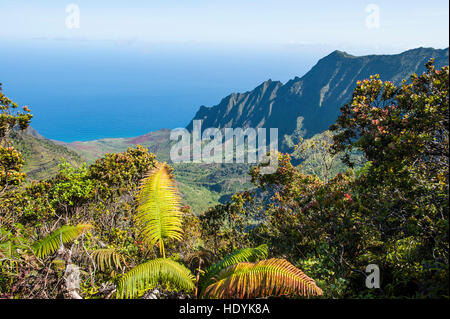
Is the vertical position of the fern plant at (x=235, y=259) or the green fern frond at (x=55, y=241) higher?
the green fern frond at (x=55, y=241)

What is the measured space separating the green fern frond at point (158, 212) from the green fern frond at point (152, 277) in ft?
1.52

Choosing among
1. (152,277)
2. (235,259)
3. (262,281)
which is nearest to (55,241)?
(152,277)

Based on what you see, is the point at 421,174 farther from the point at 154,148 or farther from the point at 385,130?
the point at 154,148

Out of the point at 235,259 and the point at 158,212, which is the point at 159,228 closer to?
the point at 158,212

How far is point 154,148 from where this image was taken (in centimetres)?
19462

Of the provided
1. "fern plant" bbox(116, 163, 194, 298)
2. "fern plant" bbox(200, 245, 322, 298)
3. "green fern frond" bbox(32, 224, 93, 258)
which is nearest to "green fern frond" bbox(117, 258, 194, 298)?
"fern plant" bbox(116, 163, 194, 298)

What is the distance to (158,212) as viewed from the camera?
4594mm

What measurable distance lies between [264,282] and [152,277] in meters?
1.58

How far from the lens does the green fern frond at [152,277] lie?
3792 millimetres

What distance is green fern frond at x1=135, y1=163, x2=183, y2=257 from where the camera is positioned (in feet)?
14.9

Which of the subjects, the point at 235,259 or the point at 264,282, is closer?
the point at 264,282

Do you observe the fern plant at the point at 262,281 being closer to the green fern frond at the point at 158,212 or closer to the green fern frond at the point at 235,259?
the green fern frond at the point at 235,259

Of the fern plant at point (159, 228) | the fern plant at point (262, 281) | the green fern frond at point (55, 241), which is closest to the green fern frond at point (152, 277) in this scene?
the fern plant at point (159, 228)
